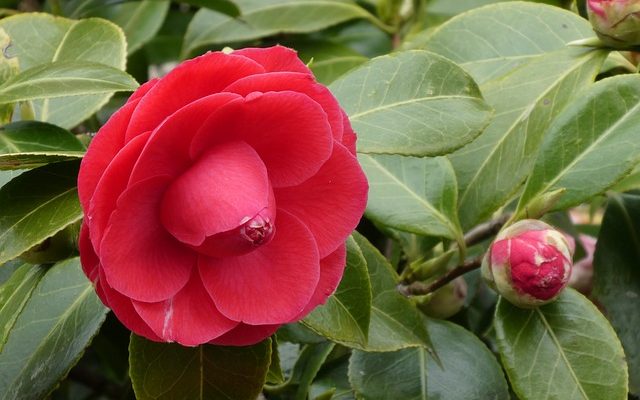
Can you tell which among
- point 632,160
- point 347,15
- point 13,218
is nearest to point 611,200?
point 632,160

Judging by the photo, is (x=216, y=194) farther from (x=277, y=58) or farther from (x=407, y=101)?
(x=407, y=101)

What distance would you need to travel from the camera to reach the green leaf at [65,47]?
1.06 metres

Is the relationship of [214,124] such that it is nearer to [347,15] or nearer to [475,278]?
[475,278]

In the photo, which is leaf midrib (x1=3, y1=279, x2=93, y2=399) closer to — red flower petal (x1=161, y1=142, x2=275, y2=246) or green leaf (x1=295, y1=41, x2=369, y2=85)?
red flower petal (x1=161, y1=142, x2=275, y2=246)

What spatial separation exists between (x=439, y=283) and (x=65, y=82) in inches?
16.3

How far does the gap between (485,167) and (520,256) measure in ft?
0.68

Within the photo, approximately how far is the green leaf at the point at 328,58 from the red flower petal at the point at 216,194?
2.34 ft

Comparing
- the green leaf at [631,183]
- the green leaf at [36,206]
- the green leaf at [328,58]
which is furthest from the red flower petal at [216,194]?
the green leaf at [328,58]

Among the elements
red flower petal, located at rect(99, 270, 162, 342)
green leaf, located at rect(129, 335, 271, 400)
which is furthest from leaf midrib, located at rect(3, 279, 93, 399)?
red flower petal, located at rect(99, 270, 162, 342)

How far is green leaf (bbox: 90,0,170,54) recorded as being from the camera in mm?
1510

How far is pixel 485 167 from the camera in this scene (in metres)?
1.02

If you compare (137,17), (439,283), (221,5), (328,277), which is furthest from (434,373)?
(137,17)

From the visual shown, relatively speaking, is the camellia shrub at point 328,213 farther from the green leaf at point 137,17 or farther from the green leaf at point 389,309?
the green leaf at point 137,17

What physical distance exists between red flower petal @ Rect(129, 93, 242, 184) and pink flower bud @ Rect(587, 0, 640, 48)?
0.48m
